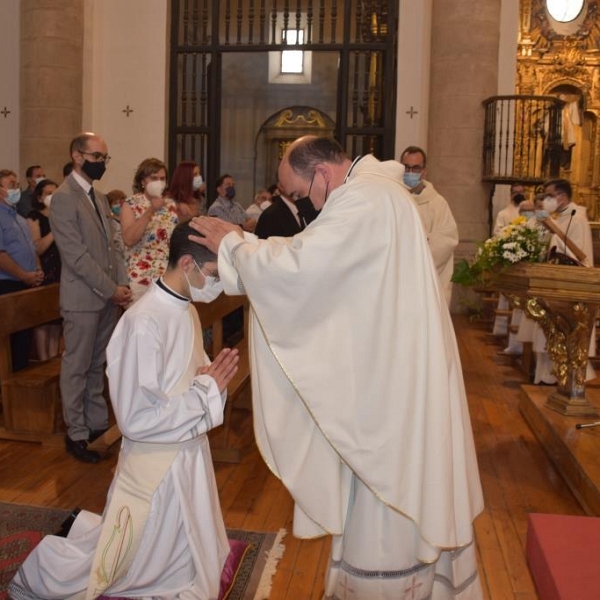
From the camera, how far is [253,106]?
16859mm

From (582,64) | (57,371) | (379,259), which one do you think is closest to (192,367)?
(379,259)

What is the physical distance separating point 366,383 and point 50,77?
9.77 meters

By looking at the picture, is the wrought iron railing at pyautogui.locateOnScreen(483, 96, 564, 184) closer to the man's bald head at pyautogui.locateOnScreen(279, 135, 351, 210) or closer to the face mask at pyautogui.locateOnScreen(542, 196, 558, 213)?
the face mask at pyautogui.locateOnScreen(542, 196, 558, 213)

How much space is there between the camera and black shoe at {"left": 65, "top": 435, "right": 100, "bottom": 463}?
16.2ft

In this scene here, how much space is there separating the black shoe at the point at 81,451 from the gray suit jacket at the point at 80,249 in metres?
0.81

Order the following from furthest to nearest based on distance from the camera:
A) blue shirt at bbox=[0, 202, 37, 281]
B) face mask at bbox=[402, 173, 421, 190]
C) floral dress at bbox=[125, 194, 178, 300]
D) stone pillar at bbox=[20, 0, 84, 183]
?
stone pillar at bbox=[20, 0, 84, 183]
face mask at bbox=[402, 173, 421, 190]
blue shirt at bbox=[0, 202, 37, 281]
floral dress at bbox=[125, 194, 178, 300]

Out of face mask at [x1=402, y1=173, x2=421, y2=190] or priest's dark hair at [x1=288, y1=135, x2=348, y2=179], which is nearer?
priest's dark hair at [x1=288, y1=135, x2=348, y2=179]

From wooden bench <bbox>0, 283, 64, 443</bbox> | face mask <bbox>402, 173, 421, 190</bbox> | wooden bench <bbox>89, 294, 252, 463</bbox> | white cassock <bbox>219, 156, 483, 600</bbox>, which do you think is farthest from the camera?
Result: face mask <bbox>402, 173, 421, 190</bbox>

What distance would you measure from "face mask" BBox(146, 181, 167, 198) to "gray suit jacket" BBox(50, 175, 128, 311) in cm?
55

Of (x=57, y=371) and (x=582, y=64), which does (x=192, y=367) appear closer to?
(x=57, y=371)

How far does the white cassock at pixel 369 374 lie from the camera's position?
2.62 meters

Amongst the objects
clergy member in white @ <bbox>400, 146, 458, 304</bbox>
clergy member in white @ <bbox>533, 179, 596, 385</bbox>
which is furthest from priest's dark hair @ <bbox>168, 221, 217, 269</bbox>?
clergy member in white @ <bbox>533, 179, 596, 385</bbox>

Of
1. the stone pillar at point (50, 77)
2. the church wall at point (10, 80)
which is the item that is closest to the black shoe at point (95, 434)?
the stone pillar at point (50, 77)

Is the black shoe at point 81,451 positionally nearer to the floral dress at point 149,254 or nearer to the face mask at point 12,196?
the floral dress at point 149,254
